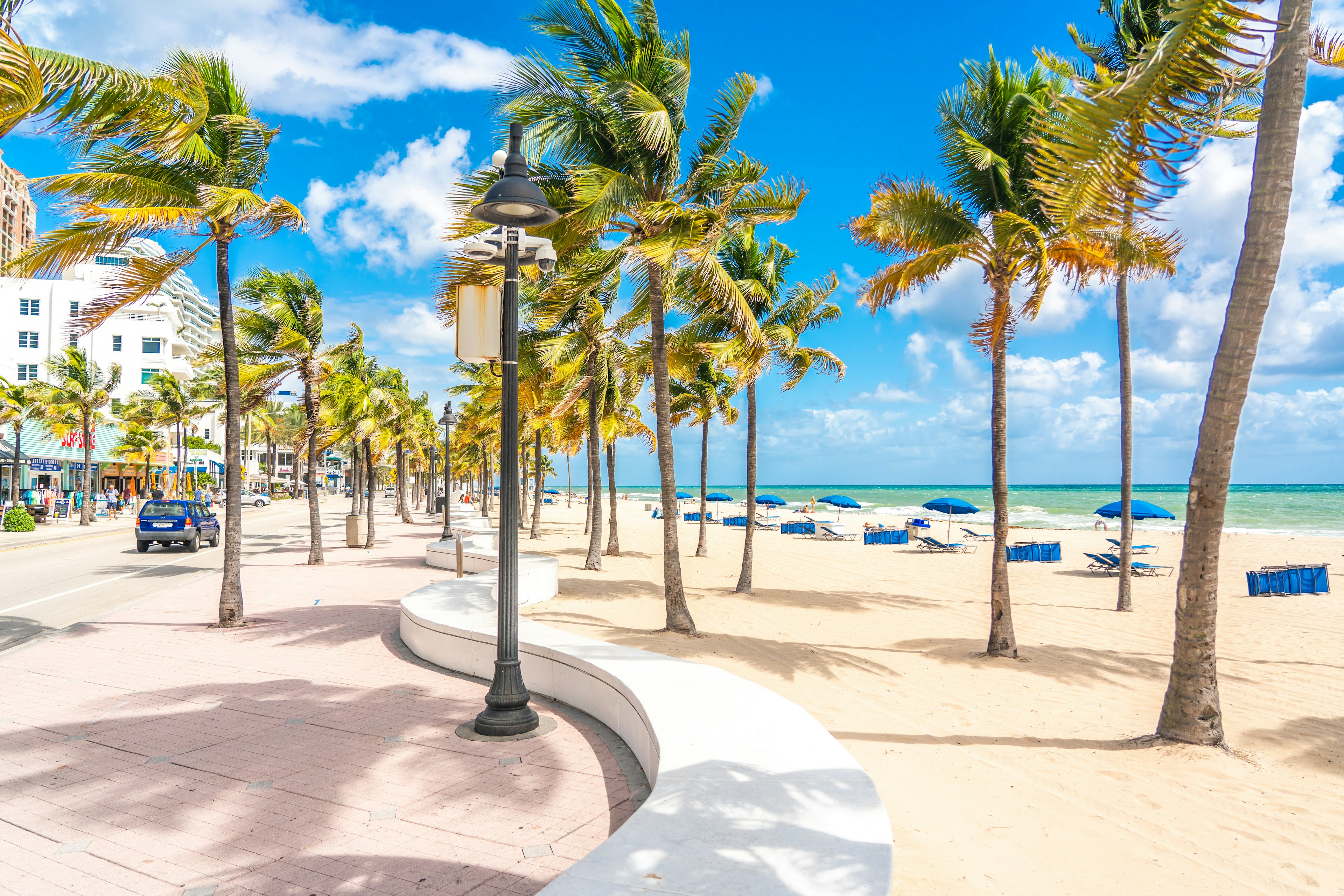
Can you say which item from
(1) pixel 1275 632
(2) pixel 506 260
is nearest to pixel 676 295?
(2) pixel 506 260

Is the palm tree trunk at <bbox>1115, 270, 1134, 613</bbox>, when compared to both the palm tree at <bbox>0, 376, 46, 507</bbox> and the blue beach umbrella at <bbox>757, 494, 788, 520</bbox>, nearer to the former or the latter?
the blue beach umbrella at <bbox>757, 494, 788, 520</bbox>

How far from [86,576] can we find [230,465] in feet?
31.7

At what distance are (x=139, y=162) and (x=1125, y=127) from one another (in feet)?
37.6

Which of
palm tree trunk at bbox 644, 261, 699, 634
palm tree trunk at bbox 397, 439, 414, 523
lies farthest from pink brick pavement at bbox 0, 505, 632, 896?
palm tree trunk at bbox 397, 439, 414, 523

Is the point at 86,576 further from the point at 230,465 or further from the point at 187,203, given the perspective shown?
the point at 187,203

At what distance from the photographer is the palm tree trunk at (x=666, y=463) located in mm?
10312

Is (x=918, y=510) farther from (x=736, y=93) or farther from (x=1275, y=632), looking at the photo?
(x=736, y=93)

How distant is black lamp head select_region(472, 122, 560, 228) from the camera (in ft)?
19.2

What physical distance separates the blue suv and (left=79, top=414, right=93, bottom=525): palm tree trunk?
13158mm

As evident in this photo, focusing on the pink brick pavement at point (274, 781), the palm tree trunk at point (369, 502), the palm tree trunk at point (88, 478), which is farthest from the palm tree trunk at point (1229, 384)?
the palm tree trunk at point (88, 478)

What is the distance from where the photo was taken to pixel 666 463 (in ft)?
35.0

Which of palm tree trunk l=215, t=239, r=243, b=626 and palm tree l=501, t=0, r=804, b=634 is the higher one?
palm tree l=501, t=0, r=804, b=634

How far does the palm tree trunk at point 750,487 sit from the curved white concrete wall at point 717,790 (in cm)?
834

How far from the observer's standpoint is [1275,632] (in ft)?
39.0
